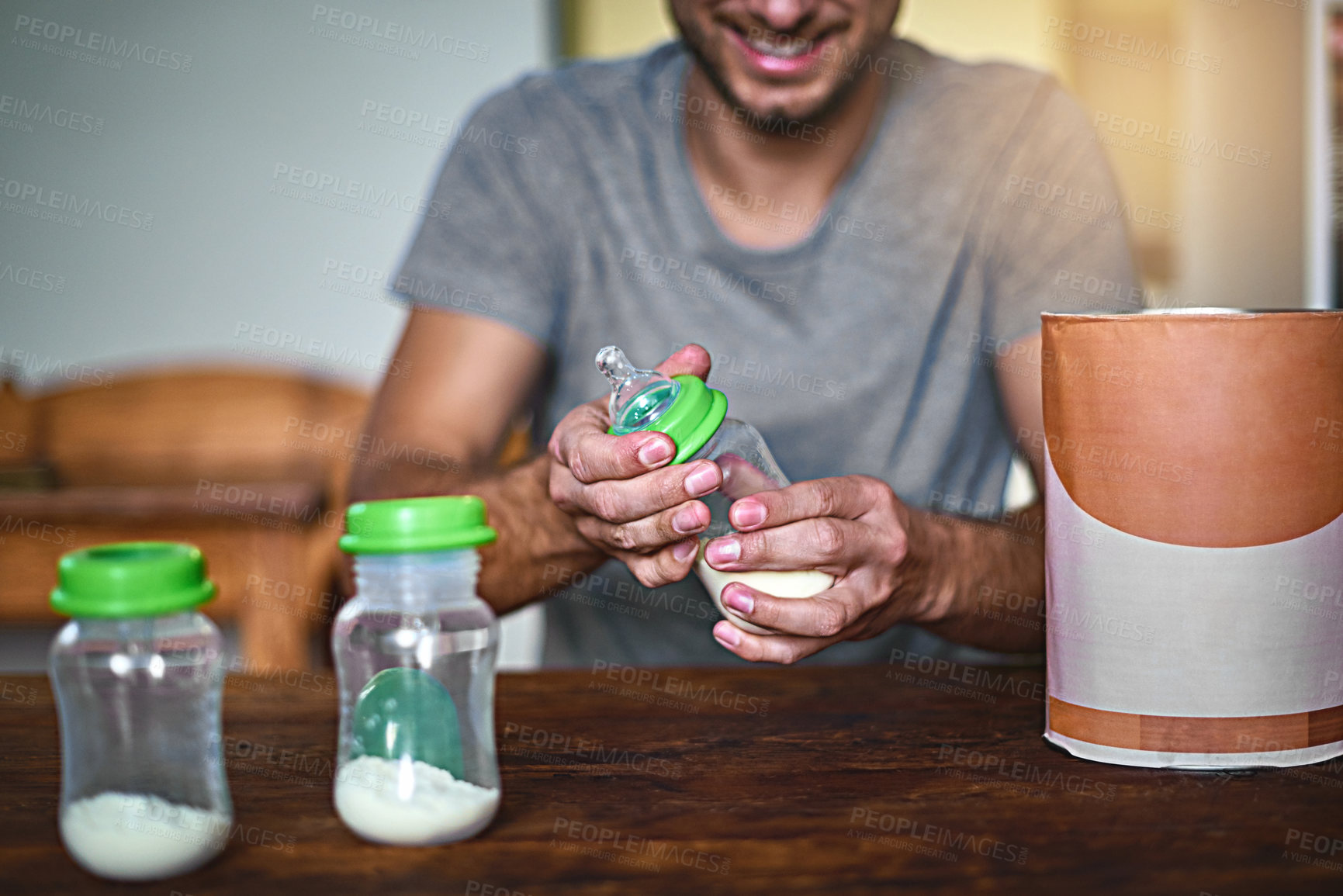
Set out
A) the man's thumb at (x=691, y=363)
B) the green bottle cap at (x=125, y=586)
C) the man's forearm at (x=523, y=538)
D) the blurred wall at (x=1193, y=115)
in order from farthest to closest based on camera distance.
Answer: the blurred wall at (x=1193, y=115)
the man's forearm at (x=523, y=538)
the man's thumb at (x=691, y=363)
the green bottle cap at (x=125, y=586)

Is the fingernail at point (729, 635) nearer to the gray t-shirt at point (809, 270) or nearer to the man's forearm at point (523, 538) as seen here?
the man's forearm at point (523, 538)

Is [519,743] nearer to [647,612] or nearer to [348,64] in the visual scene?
[647,612]

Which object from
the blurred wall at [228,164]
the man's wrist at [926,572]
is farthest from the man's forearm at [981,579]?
the blurred wall at [228,164]

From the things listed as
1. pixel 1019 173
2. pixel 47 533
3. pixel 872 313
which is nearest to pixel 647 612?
pixel 872 313

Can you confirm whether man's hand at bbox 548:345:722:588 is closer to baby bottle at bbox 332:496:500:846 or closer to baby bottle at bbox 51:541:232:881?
baby bottle at bbox 332:496:500:846

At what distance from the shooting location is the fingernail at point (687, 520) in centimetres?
81

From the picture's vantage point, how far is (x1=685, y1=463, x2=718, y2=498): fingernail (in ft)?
2.54

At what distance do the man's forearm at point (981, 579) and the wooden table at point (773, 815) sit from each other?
0.37 feet

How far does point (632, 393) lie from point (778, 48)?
27.8 inches

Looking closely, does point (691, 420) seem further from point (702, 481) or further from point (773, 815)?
point (773, 815)

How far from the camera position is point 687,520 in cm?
81

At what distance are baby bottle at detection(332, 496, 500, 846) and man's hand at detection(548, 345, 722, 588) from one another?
0.17 metres

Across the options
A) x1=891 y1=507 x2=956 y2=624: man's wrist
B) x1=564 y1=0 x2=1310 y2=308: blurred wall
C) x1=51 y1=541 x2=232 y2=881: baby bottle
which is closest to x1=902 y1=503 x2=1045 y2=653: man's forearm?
x1=891 y1=507 x2=956 y2=624: man's wrist

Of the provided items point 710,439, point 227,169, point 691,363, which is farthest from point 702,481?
point 227,169
